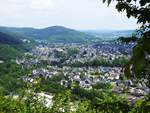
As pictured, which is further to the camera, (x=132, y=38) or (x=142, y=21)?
(x=132, y=38)

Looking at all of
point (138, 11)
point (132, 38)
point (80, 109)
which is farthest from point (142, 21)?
point (80, 109)

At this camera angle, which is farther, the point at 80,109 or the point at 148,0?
the point at 80,109

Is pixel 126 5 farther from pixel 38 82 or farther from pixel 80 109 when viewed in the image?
pixel 38 82

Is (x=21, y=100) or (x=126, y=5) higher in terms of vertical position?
(x=126, y=5)

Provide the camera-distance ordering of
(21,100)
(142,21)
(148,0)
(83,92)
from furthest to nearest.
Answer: (83,92) < (21,100) < (142,21) < (148,0)

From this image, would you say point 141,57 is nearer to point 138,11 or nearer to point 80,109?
point 138,11

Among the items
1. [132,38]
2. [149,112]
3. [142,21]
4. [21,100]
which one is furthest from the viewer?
[21,100]

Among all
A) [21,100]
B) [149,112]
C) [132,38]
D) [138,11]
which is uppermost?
[138,11]

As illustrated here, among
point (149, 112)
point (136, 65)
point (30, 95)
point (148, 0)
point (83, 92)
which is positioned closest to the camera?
point (136, 65)

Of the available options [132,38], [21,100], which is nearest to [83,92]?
[21,100]
